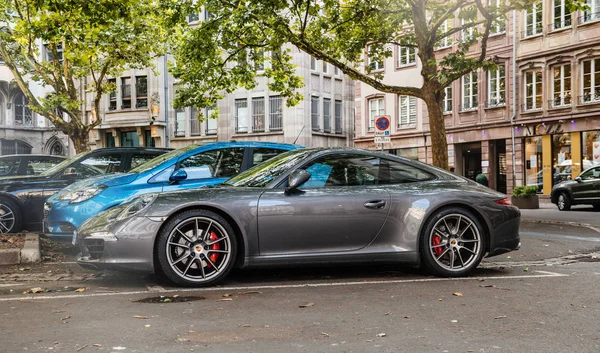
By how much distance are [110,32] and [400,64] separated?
20.4 meters

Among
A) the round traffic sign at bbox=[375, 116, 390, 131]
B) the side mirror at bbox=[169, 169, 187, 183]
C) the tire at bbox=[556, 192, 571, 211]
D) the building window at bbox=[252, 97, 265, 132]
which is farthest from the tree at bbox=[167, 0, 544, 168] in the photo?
the building window at bbox=[252, 97, 265, 132]

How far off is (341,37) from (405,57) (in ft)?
57.5

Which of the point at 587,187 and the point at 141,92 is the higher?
the point at 141,92

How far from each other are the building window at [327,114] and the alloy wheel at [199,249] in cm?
3656

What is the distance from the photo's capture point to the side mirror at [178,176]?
9.06 meters

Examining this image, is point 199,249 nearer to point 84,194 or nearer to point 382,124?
point 84,194

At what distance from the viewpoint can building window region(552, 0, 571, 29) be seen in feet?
104

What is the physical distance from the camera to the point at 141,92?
4519 cm

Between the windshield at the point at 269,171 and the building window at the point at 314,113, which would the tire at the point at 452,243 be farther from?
the building window at the point at 314,113

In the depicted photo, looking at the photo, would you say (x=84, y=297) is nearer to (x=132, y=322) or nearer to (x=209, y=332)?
(x=132, y=322)

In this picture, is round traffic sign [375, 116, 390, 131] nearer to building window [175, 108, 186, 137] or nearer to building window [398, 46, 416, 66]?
building window [398, 46, 416, 66]

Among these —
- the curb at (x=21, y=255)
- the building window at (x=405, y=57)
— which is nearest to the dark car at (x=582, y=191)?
the building window at (x=405, y=57)

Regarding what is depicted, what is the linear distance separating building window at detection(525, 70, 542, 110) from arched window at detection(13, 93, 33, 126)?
112 ft

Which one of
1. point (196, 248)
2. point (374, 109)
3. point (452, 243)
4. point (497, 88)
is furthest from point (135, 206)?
point (374, 109)
